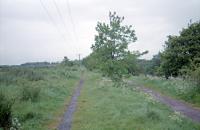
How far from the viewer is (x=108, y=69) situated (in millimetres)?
31609

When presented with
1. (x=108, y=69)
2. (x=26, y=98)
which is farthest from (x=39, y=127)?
(x=108, y=69)

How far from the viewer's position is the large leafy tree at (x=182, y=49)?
34156 mm

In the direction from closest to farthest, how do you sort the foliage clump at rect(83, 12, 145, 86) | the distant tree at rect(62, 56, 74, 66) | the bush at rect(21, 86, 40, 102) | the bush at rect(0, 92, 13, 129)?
1. the bush at rect(0, 92, 13, 129)
2. the bush at rect(21, 86, 40, 102)
3. the foliage clump at rect(83, 12, 145, 86)
4. the distant tree at rect(62, 56, 74, 66)

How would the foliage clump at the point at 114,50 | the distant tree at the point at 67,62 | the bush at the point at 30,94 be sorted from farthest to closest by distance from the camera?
the distant tree at the point at 67,62 → the foliage clump at the point at 114,50 → the bush at the point at 30,94

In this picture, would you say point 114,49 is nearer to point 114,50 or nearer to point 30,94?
point 114,50

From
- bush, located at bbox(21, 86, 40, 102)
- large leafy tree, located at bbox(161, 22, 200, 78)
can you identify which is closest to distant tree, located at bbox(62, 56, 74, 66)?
large leafy tree, located at bbox(161, 22, 200, 78)

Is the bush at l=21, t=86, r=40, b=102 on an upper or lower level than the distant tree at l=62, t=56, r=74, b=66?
lower

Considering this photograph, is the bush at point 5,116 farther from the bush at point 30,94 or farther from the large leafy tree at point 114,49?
the large leafy tree at point 114,49

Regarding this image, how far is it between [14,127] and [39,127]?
4.71 feet

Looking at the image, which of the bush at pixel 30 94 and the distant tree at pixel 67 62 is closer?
the bush at pixel 30 94

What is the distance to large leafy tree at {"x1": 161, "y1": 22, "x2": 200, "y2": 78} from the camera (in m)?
34.2

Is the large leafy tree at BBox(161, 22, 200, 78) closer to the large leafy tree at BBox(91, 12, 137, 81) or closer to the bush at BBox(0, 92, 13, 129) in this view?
the large leafy tree at BBox(91, 12, 137, 81)

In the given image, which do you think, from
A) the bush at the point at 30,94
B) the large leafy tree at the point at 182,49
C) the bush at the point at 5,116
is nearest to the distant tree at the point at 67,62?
the large leafy tree at the point at 182,49

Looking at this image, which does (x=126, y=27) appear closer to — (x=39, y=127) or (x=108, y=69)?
(x=108, y=69)
